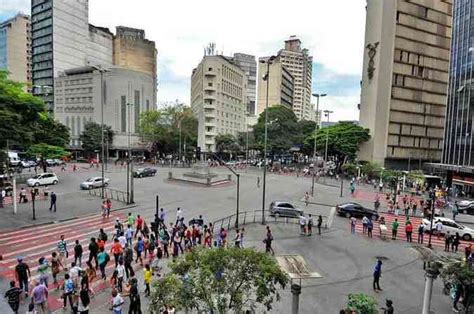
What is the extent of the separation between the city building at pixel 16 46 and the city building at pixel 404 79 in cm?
11360

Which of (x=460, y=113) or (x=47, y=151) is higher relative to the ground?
(x=460, y=113)

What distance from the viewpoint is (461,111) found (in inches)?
2029

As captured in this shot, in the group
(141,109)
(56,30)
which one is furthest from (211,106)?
(56,30)

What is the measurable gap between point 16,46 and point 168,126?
267 ft

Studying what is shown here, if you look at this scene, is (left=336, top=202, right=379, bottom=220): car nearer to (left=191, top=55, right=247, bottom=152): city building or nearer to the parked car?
the parked car

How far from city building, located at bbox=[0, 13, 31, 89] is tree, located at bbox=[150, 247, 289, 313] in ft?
449

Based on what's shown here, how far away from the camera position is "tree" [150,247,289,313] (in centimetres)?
855

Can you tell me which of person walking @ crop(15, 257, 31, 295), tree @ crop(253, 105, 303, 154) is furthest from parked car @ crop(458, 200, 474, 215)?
tree @ crop(253, 105, 303, 154)

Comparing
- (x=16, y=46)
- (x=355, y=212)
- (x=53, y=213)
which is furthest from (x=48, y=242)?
(x=16, y=46)

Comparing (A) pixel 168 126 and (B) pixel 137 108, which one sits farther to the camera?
(B) pixel 137 108

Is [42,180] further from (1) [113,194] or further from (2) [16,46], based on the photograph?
(2) [16,46]

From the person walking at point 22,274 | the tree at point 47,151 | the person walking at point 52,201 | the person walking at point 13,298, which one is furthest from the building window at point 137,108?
the person walking at point 13,298

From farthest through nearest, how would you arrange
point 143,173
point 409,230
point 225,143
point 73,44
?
point 73,44, point 225,143, point 143,173, point 409,230

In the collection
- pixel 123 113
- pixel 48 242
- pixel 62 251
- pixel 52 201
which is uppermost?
pixel 123 113
